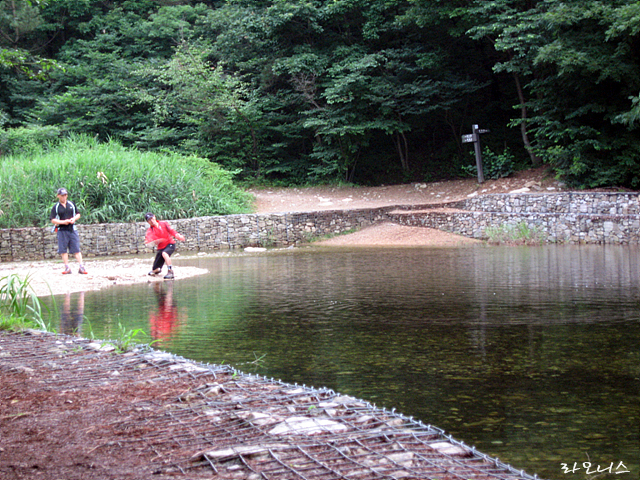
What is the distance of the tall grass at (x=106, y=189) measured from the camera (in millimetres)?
16891

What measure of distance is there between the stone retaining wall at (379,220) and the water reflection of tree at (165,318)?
25.0ft

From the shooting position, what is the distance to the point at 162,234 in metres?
11.4

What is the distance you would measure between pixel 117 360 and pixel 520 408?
3050 mm

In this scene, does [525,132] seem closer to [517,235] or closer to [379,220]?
[379,220]

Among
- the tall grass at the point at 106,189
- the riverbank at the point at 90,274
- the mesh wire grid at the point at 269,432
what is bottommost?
the riverbank at the point at 90,274

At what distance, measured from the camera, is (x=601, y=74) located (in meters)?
17.1

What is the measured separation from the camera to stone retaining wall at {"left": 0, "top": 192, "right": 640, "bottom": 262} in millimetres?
15680

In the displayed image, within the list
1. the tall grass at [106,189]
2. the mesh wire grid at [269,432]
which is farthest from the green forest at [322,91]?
the mesh wire grid at [269,432]

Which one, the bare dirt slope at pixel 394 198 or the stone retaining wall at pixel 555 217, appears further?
the bare dirt slope at pixel 394 198

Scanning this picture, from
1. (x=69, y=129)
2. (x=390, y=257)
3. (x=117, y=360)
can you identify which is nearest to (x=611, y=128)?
(x=390, y=257)

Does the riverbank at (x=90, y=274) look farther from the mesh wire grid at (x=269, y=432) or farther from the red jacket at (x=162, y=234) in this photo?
the mesh wire grid at (x=269, y=432)

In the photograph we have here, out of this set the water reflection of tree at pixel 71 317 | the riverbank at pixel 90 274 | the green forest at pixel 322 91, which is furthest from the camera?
the green forest at pixel 322 91

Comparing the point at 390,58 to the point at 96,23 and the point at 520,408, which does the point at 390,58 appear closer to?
the point at 96,23

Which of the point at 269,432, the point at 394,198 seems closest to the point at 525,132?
the point at 394,198
